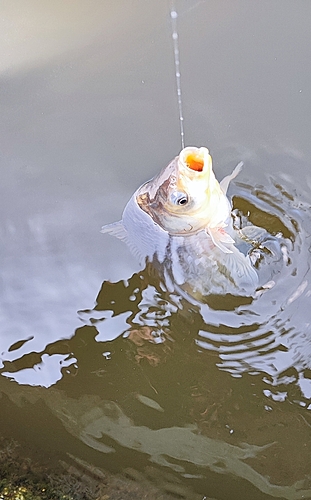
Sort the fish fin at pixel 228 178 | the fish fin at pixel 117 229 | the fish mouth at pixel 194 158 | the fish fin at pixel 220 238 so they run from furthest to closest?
1. the fish fin at pixel 117 229
2. the fish fin at pixel 228 178
3. the fish fin at pixel 220 238
4. the fish mouth at pixel 194 158

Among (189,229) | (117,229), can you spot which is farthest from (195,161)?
(117,229)

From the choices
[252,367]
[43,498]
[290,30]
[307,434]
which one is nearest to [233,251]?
[252,367]

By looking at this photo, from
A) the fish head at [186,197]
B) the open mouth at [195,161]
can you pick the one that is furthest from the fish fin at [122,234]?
the open mouth at [195,161]

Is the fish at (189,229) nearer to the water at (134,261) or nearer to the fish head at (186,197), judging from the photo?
the fish head at (186,197)

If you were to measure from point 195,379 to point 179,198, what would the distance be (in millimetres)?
1119

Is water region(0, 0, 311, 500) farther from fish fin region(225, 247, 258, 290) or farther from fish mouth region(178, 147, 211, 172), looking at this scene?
fish mouth region(178, 147, 211, 172)

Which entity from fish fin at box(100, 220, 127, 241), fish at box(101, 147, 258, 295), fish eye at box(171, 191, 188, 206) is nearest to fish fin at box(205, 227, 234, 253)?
fish at box(101, 147, 258, 295)

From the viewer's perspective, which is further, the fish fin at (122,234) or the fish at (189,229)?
the fish fin at (122,234)

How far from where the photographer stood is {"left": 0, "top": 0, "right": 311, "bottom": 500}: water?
2703 millimetres

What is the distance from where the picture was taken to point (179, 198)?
2203 mm

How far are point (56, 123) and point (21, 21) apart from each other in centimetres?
69

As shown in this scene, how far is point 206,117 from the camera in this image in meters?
2.91

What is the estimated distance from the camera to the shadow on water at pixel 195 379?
8.73 ft

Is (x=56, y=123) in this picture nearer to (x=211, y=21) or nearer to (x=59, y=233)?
(x=59, y=233)
